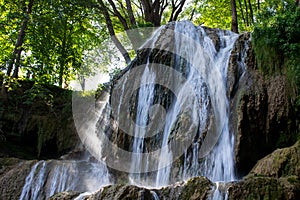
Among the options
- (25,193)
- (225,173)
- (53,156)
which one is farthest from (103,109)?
(225,173)

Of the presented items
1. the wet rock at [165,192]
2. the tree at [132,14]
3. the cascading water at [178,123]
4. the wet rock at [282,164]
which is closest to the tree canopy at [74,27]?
the tree at [132,14]

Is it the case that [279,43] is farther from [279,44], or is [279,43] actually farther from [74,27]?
[74,27]

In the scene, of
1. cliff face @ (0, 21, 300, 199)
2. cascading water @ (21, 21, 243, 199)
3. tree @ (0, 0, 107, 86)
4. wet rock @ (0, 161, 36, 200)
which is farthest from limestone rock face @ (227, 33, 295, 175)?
tree @ (0, 0, 107, 86)

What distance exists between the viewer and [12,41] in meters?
12.9

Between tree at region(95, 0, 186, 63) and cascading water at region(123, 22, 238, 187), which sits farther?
tree at region(95, 0, 186, 63)

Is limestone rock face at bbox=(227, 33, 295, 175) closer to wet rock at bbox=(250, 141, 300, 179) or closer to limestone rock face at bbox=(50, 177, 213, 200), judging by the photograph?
wet rock at bbox=(250, 141, 300, 179)

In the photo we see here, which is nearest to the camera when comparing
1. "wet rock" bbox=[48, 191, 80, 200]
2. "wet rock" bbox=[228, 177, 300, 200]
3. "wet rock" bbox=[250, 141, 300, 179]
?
"wet rock" bbox=[228, 177, 300, 200]

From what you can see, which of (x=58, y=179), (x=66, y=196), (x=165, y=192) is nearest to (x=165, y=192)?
(x=165, y=192)

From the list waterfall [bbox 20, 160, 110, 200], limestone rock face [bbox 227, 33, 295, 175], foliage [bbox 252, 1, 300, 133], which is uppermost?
foliage [bbox 252, 1, 300, 133]

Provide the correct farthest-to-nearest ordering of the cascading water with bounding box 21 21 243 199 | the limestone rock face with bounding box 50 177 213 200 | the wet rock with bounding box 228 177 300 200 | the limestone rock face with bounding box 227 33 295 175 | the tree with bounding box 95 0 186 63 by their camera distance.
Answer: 1. the tree with bounding box 95 0 186 63
2. the cascading water with bounding box 21 21 243 199
3. the limestone rock face with bounding box 227 33 295 175
4. the limestone rock face with bounding box 50 177 213 200
5. the wet rock with bounding box 228 177 300 200

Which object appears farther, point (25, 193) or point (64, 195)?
point (25, 193)

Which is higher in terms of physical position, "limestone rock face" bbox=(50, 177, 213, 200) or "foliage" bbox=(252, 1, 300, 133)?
"foliage" bbox=(252, 1, 300, 133)

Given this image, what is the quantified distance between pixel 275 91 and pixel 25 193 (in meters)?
6.09

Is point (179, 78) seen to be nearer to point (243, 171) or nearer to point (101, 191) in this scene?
point (243, 171)
